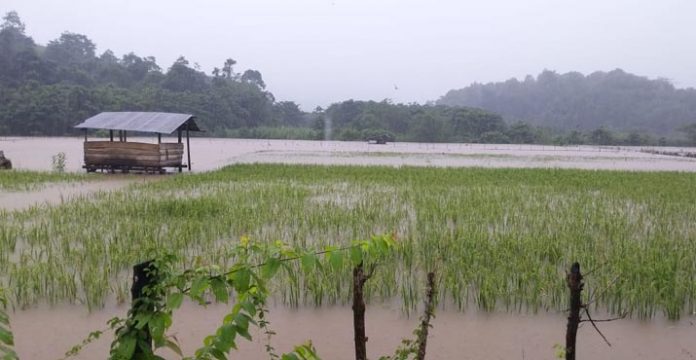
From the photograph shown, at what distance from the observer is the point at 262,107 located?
193 feet

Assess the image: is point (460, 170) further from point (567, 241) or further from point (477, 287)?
point (477, 287)

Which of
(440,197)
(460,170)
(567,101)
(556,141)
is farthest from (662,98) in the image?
(440,197)

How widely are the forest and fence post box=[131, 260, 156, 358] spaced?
38822 mm

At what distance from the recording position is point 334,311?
408 centimetres

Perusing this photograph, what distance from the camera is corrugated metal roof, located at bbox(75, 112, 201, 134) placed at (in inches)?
611

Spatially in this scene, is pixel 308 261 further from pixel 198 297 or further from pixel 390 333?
pixel 390 333

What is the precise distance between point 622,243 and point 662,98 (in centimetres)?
8406

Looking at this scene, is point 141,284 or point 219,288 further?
point 141,284

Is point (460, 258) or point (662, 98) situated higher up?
point (662, 98)

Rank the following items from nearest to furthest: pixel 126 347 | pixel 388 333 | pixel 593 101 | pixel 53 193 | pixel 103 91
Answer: pixel 126 347
pixel 388 333
pixel 53 193
pixel 103 91
pixel 593 101

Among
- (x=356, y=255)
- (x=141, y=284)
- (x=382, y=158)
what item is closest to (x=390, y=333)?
(x=356, y=255)

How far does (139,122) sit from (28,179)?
4113 millimetres

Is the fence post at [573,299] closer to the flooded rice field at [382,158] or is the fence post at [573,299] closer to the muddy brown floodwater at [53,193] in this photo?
the muddy brown floodwater at [53,193]

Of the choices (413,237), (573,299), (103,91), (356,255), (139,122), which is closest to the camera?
(356,255)
